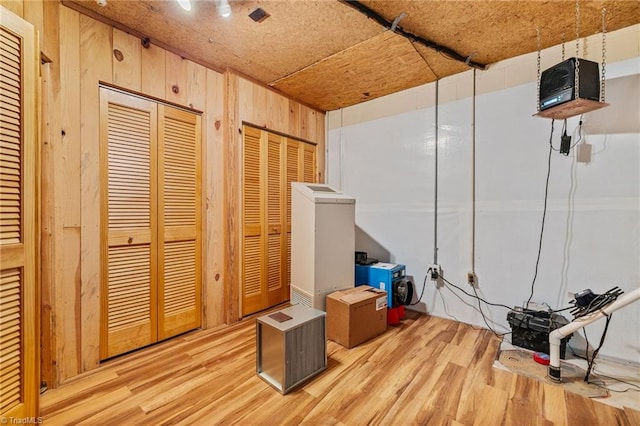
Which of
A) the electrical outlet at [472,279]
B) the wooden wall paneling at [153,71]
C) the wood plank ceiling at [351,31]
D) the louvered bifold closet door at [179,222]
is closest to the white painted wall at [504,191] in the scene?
the electrical outlet at [472,279]

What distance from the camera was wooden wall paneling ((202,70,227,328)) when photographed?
246cm

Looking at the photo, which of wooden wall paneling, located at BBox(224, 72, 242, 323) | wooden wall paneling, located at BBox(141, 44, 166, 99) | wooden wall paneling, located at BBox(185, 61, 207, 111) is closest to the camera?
wooden wall paneling, located at BBox(141, 44, 166, 99)

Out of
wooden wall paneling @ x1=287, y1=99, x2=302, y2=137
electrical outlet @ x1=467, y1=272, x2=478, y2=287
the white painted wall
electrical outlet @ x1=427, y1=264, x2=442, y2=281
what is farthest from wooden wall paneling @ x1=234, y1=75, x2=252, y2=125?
electrical outlet @ x1=467, y1=272, x2=478, y2=287

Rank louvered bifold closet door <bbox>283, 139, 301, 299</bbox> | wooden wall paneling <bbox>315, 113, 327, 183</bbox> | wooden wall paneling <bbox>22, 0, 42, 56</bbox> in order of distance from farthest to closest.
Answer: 1. wooden wall paneling <bbox>315, 113, 327, 183</bbox>
2. louvered bifold closet door <bbox>283, 139, 301, 299</bbox>
3. wooden wall paneling <bbox>22, 0, 42, 56</bbox>

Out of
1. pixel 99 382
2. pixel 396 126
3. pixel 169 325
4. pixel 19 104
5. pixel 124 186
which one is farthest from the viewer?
pixel 396 126

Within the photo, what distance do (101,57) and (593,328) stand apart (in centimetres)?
404

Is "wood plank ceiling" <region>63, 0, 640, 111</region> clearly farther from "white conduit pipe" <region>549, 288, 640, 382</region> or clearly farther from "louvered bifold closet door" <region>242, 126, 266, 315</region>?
"white conduit pipe" <region>549, 288, 640, 382</region>

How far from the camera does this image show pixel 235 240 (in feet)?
8.62

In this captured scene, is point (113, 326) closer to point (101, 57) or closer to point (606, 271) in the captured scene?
point (101, 57)

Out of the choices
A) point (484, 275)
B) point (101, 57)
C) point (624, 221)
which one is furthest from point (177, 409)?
point (624, 221)

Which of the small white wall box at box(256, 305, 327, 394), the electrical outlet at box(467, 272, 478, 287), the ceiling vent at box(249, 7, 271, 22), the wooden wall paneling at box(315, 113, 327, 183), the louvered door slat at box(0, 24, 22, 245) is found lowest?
the small white wall box at box(256, 305, 327, 394)

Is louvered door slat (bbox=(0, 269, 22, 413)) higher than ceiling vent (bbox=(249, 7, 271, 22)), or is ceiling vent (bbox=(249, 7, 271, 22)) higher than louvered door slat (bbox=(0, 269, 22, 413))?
ceiling vent (bbox=(249, 7, 271, 22))

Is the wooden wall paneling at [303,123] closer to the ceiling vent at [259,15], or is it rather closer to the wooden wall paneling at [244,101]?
the wooden wall paneling at [244,101]

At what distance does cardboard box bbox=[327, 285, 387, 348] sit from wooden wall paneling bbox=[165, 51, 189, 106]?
6.93 ft
